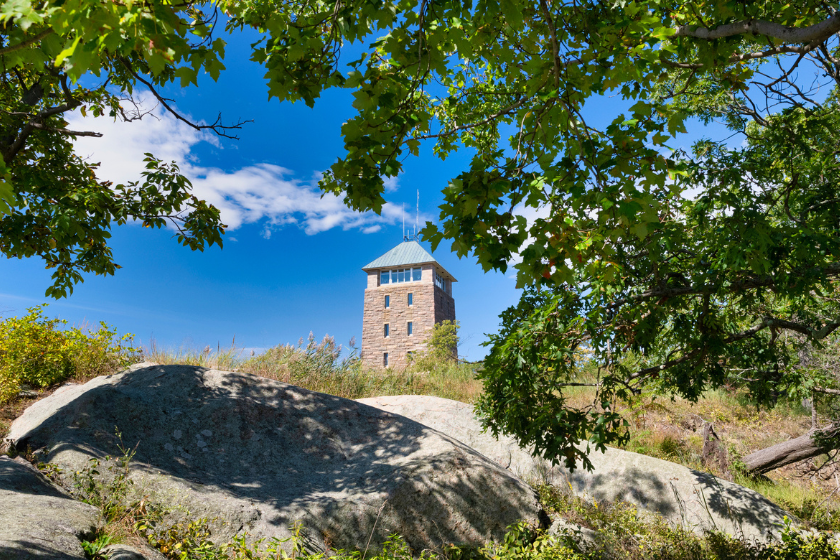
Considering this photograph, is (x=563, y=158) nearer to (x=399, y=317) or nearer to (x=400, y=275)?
(x=399, y=317)

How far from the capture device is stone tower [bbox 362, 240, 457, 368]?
95.8 feet

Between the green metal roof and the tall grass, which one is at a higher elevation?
the green metal roof

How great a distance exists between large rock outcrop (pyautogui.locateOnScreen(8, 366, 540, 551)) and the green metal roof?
79.6 feet

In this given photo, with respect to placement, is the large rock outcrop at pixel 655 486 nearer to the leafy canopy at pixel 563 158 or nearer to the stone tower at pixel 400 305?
the leafy canopy at pixel 563 158

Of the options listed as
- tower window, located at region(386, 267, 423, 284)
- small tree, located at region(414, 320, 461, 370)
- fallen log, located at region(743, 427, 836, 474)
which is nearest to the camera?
fallen log, located at region(743, 427, 836, 474)

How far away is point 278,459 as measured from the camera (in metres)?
5.47

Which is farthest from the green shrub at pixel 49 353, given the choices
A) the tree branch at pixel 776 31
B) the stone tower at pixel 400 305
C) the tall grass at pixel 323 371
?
the stone tower at pixel 400 305

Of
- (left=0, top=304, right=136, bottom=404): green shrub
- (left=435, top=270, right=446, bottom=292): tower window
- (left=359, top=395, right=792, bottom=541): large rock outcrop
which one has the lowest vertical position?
(left=359, top=395, right=792, bottom=541): large rock outcrop

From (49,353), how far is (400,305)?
73.8ft

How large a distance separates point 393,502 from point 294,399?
2577 millimetres

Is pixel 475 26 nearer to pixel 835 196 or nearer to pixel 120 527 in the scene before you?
pixel 835 196

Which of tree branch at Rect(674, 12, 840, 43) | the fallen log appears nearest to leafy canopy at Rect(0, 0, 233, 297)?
tree branch at Rect(674, 12, 840, 43)

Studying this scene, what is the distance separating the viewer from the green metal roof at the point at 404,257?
101ft

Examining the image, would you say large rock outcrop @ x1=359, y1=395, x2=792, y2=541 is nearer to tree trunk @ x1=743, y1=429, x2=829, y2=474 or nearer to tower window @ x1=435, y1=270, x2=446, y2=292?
tree trunk @ x1=743, y1=429, x2=829, y2=474
